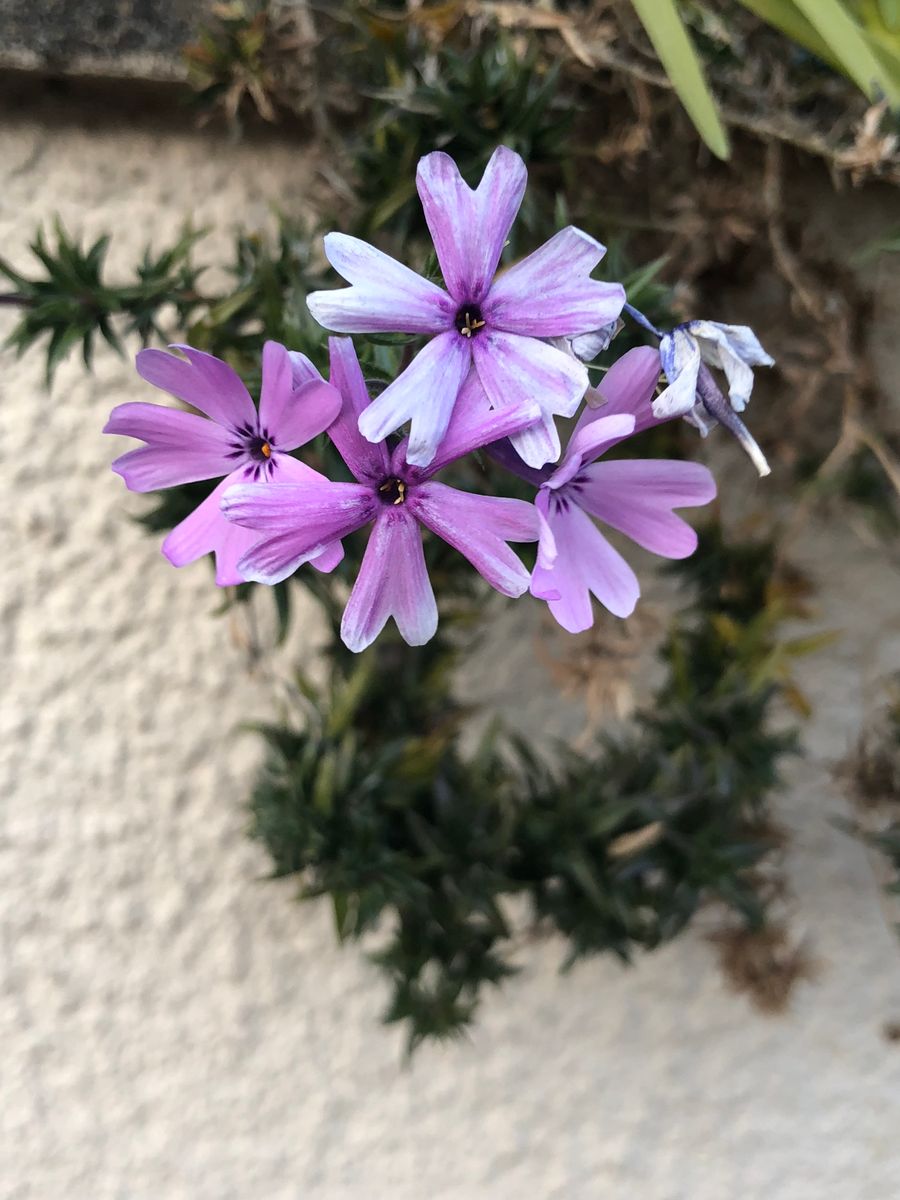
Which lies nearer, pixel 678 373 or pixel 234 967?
pixel 678 373

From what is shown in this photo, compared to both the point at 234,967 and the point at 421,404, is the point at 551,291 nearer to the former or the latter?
the point at 421,404

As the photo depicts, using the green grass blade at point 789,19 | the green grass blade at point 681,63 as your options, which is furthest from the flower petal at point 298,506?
the green grass blade at point 789,19

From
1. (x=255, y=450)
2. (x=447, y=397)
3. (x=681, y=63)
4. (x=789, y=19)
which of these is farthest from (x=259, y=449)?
(x=789, y=19)

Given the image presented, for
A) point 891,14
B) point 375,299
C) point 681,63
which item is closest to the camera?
point 375,299

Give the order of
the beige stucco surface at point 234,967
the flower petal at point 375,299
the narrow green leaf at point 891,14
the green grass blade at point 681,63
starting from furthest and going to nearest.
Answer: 1. the beige stucco surface at point 234,967
2. the narrow green leaf at point 891,14
3. the green grass blade at point 681,63
4. the flower petal at point 375,299

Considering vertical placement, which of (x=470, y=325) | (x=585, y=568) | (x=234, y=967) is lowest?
(x=234, y=967)

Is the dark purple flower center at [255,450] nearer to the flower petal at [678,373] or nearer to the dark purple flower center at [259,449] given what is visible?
the dark purple flower center at [259,449]
